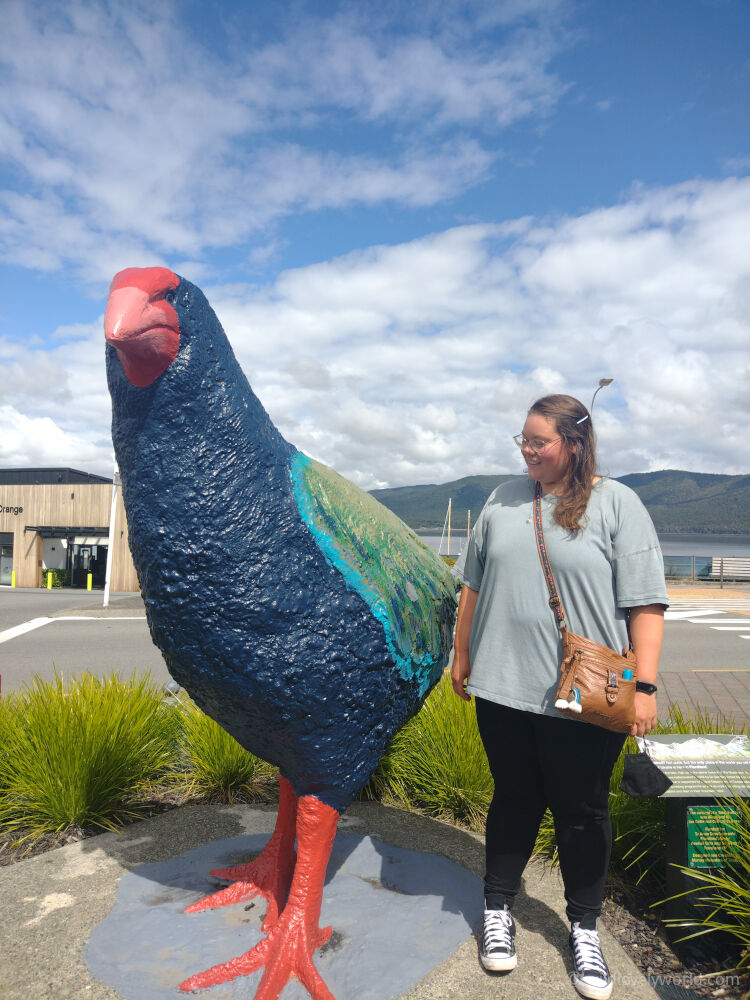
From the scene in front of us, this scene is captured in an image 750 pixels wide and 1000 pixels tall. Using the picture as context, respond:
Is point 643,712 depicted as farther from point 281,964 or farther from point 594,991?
point 281,964

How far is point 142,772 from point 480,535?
257 centimetres

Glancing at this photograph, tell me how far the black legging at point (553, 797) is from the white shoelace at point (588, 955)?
4 cm

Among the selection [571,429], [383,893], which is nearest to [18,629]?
[383,893]

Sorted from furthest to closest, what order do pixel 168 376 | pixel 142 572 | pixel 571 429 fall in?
pixel 571 429 → pixel 142 572 → pixel 168 376

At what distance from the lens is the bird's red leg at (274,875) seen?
2.61m

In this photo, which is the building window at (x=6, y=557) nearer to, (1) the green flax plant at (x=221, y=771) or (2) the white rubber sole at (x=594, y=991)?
(1) the green flax plant at (x=221, y=771)

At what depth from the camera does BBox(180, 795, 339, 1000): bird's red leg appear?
7.04ft

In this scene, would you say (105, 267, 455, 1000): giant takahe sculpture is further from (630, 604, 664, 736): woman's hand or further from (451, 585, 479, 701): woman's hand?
(630, 604, 664, 736): woman's hand

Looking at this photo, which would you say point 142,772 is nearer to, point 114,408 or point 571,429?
point 114,408

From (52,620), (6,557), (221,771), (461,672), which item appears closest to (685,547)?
(6,557)

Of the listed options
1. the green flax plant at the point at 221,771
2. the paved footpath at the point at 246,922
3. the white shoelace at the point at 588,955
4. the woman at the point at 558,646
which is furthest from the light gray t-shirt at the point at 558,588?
the green flax plant at the point at 221,771

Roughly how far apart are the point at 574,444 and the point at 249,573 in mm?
1162

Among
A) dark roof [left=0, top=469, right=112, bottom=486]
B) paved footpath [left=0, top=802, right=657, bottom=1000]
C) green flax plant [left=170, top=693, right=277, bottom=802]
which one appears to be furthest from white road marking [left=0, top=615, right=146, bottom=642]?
dark roof [left=0, top=469, right=112, bottom=486]

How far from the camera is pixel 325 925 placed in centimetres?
247
